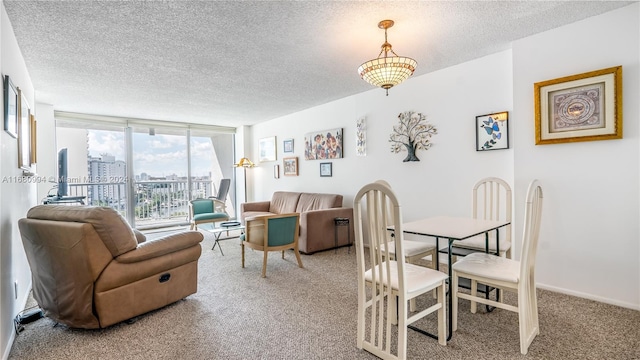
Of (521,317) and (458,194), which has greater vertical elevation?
(458,194)

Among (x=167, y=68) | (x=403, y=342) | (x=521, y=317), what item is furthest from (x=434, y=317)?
(x=167, y=68)

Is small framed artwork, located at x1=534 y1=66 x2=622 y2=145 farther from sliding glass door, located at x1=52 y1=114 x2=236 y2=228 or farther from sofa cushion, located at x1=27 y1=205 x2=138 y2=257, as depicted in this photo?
sliding glass door, located at x1=52 y1=114 x2=236 y2=228

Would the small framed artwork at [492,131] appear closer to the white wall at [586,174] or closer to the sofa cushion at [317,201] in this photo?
the white wall at [586,174]

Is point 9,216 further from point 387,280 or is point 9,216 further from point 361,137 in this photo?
point 361,137

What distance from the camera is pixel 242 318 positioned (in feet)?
7.81

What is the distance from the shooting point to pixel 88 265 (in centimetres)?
206

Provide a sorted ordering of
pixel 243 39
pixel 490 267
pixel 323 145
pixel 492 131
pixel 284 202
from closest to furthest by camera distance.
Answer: pixel 490 267, pixel 243 39, pixel 492 131, pixel 323 145, pixel 284 202

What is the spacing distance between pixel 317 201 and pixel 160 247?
9.83 feet

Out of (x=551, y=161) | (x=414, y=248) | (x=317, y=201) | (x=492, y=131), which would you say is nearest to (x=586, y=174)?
(x=551, y=161)

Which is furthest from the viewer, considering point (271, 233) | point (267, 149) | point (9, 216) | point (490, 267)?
point (267, 149)

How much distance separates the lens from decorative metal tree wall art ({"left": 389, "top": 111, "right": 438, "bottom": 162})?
3.85 meters

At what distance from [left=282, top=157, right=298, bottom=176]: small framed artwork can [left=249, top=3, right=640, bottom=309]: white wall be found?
2.28m

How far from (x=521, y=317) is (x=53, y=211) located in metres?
3.30

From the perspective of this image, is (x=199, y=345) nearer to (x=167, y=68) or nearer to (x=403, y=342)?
(x=403, y=342)
